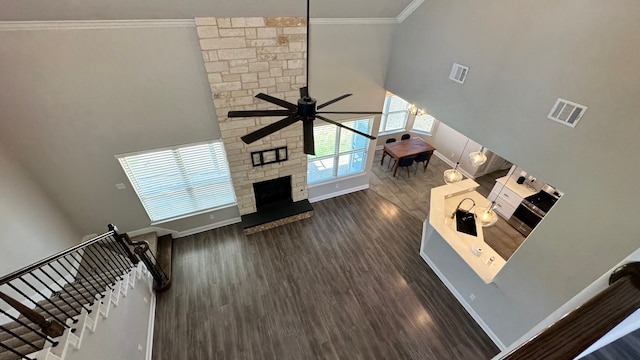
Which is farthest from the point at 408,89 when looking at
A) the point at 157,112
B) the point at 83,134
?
the point at 83,134

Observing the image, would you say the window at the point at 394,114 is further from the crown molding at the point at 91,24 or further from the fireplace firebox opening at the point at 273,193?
the crown molding at the point at 91,24

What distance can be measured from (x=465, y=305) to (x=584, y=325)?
5.12 metres

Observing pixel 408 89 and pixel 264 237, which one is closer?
pixel 408 89

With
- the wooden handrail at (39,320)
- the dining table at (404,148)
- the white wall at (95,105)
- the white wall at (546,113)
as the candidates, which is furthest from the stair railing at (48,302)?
the dining table at (404,148)

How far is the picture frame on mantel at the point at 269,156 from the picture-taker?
19.0 ft

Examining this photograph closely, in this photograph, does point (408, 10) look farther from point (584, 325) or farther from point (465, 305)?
point (465, 305)

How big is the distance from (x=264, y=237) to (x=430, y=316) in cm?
395

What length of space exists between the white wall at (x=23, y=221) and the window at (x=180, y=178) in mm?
1279

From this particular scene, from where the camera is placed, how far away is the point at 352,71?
5.62m

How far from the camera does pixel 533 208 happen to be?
21.1 feet

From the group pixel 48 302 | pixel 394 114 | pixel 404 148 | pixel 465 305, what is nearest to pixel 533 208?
pixel 465 305

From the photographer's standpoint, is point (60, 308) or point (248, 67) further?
point (248, 67)

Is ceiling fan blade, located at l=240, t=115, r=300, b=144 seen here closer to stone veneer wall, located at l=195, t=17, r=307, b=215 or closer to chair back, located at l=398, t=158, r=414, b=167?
stone veneer wall, located at l=195, t=17, r=307, b=215

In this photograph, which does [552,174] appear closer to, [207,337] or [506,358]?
[506,358]
